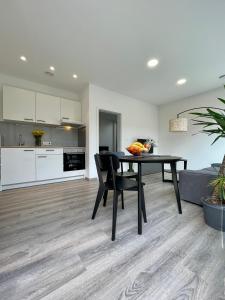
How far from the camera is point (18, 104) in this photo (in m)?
3.09

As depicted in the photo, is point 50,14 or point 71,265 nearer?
point 71,265

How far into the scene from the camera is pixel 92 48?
2.42 meters

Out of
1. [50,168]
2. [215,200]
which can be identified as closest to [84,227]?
[215,200]

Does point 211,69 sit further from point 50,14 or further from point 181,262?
point 181,262

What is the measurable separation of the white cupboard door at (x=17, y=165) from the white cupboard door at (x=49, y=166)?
12 cm

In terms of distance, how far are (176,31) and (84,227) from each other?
2.99 meters

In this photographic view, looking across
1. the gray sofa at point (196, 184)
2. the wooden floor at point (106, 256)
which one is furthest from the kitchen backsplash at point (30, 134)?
the gray sofa at point (196, 184)

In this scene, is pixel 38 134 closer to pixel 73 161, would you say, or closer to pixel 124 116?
pixel 73 161

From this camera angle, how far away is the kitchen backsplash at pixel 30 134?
3291mm

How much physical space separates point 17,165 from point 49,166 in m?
0.63

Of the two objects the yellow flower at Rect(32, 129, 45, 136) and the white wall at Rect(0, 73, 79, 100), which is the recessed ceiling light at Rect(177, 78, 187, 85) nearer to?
the white wall at Rect(0, 73, 79, 100)

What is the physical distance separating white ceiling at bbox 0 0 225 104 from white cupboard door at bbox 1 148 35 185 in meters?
1.86

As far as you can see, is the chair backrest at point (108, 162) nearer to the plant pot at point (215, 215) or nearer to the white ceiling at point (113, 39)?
the plant pot at point (215, 215)

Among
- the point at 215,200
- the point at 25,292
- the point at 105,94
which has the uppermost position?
the point at 105,94
